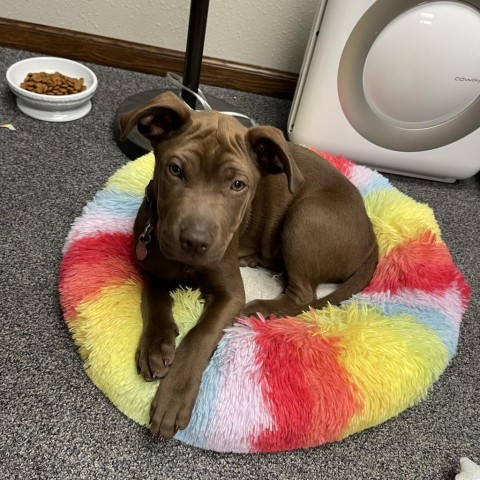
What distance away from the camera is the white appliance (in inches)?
99.9

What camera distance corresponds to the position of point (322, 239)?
2014 millimetres

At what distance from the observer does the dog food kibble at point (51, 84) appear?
283 centimetres

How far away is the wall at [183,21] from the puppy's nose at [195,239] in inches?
85.5

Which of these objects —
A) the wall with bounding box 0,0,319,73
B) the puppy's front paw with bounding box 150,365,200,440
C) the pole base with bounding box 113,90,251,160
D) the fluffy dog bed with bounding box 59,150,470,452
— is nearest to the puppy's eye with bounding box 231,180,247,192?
the fluffy dog bed with bounding box 59,150,470,452

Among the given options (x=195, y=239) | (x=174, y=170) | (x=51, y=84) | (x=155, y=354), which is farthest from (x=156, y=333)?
(x=51, y=84)

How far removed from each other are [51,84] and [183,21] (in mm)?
926

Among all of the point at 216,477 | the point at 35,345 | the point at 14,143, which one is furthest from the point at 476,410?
the point at 14,143

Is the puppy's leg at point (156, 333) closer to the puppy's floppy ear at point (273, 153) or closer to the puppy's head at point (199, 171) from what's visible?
the puppy's head at point (199, 171)

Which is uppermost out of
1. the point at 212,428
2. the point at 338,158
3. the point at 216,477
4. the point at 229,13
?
the point at 229,13

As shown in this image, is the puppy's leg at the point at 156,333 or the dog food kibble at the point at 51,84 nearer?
the puppy's leg at the point at 156,333

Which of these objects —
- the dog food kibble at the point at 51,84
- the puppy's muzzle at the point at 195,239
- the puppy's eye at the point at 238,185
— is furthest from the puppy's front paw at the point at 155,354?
the dog food kibble at the point at 51,84

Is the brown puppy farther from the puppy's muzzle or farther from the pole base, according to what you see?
the pole base

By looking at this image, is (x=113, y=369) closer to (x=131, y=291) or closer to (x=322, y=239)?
(x=131, y=291)

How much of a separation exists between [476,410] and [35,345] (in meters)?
1.59
